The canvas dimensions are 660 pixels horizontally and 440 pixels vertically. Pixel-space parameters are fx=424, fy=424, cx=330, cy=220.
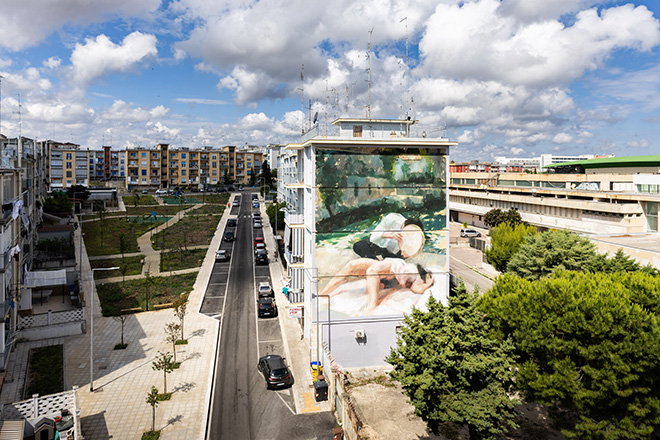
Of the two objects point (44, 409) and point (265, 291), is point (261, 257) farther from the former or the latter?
point (44, 409)

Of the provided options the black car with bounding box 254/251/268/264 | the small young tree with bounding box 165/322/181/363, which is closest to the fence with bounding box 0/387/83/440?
the small young tree with bounding box 165/322/181/363

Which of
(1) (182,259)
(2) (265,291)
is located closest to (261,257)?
(1) (182,259)

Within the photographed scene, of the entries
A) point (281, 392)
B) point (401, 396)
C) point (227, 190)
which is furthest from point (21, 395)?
point (227, 190)

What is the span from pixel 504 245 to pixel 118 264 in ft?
165

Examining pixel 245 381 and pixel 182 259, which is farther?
pixel 182 259

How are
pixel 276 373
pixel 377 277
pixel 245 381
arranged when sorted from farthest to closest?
pixel 377 277
pixel 245 381
pixel 276 373

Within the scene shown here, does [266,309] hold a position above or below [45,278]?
below

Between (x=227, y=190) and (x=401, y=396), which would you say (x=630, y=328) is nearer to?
(x=401, y=396)

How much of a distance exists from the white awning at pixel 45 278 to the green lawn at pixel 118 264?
44.5ft

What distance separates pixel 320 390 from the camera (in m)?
25.6

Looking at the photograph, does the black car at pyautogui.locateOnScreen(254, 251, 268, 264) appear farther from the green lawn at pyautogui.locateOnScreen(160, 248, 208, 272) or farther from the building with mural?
the building with mural

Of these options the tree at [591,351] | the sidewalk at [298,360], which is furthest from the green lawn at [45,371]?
the tree at [591,351]

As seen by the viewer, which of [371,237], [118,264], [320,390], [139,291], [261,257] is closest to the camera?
[320,390]

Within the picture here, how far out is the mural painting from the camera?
30.0 m
